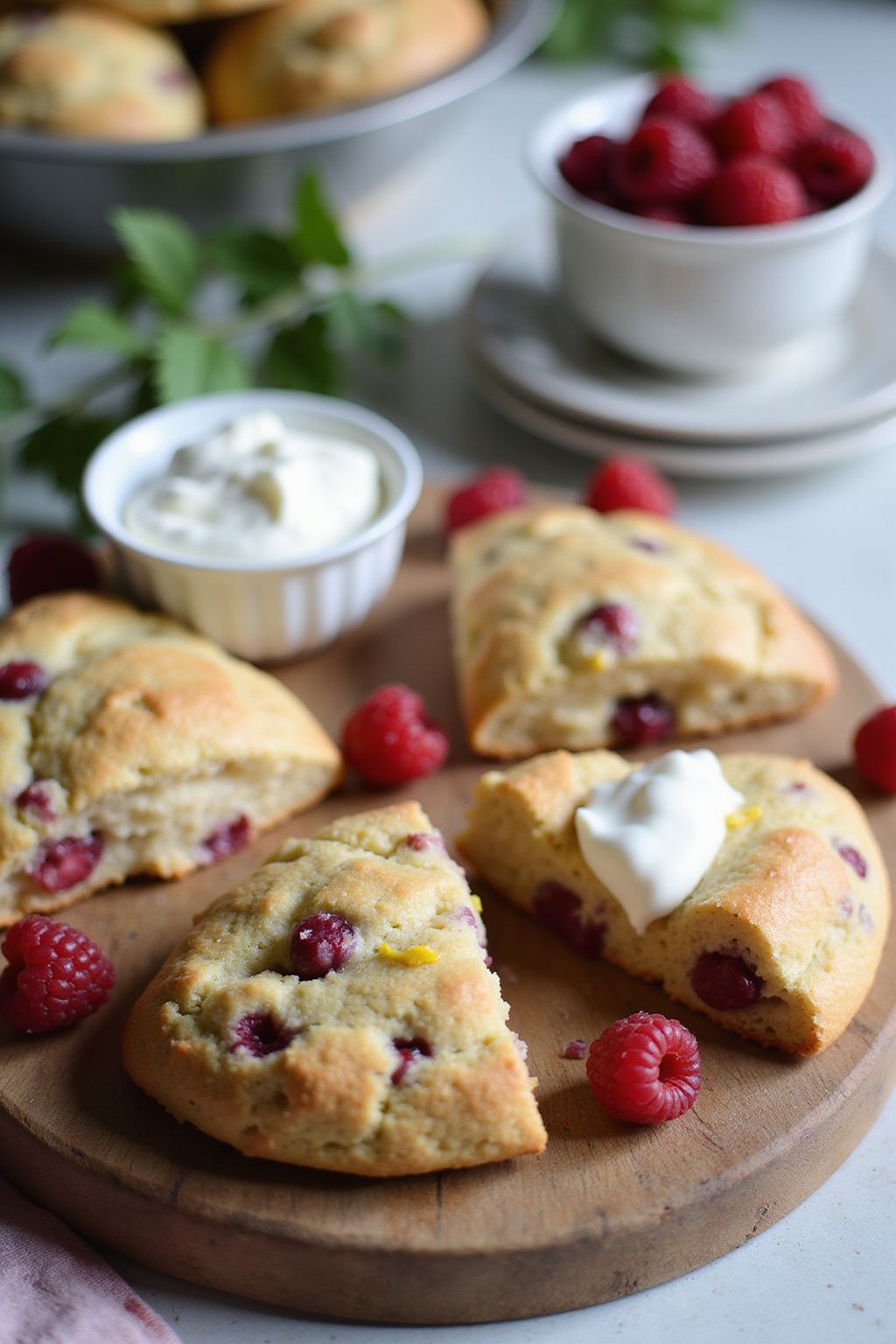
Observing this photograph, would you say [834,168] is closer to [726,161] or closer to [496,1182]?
[726,161]

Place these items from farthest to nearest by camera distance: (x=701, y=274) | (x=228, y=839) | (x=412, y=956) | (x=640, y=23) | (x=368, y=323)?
(x=640, y=23)
(x=368, y=323)
(x=701, y=274)
(x=228, y=839)
(x=412, y=956)

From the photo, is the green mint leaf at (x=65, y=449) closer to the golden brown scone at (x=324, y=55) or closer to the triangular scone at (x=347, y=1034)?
the golden brown scone at (x=324, y=55)

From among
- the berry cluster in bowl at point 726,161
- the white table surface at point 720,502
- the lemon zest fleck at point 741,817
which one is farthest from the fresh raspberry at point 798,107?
the lemon zest fleck at point 741,817

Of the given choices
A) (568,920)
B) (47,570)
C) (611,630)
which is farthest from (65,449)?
(568,920)

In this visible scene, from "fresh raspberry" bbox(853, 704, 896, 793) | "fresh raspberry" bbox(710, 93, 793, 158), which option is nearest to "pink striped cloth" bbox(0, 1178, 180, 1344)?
"fresh raspberry" bbox(853, 704, 896, 793)

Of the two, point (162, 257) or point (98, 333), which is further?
point (162, 257)

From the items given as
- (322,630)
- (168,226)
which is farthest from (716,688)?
(168,226)
